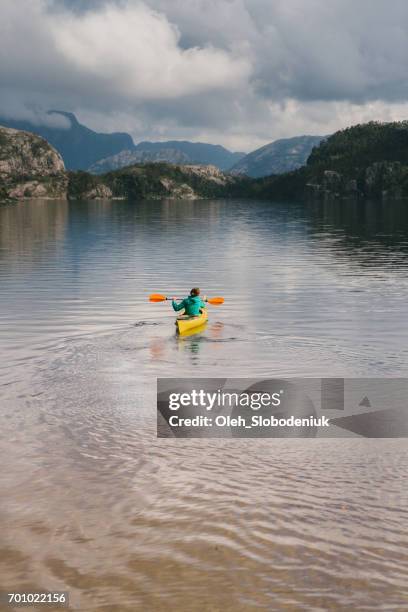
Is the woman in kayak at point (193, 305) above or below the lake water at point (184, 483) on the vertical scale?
above

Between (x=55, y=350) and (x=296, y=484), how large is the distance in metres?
18.9

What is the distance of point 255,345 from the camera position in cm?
3278

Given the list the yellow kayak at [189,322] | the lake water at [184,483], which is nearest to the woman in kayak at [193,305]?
the yellow kayak at [189,322]

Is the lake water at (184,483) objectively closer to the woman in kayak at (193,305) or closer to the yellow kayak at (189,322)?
the yellow kayak at (189,322)

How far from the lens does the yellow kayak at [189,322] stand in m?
35.6

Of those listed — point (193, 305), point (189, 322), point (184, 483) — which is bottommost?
point (184, 483)

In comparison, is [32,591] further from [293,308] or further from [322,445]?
[293,308]

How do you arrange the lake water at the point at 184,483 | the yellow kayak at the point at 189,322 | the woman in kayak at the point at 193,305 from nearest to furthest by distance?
the lake water at the point at 184,483, the yellow kayak at the point at 189,322, the woman in kayak at the point at 193,305

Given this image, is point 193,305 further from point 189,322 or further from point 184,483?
point 184,483

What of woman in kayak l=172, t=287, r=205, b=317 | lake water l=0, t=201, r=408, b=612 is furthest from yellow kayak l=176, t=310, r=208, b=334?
lake water l=0, t=201, r=408, b=612

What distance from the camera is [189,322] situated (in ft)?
118

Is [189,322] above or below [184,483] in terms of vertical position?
above

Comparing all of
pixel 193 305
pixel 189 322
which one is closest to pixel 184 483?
pixel 189 322

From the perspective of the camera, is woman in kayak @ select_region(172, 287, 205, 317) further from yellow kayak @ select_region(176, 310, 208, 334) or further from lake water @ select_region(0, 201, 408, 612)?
lake water @ select_region(0, 201, 408, 612)
